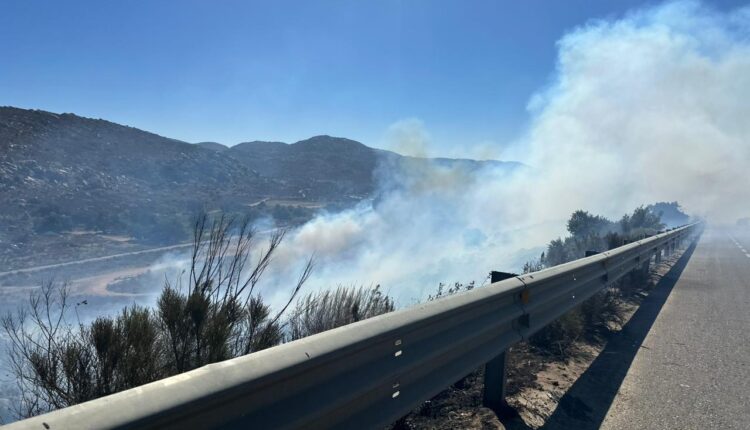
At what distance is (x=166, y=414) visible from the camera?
132cm

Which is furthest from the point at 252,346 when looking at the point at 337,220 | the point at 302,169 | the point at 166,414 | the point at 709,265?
the point at 302,169

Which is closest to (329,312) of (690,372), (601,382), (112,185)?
(601,382)

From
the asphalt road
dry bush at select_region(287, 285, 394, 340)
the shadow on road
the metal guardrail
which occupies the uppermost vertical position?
the metal guardrail

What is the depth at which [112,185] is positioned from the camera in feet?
121

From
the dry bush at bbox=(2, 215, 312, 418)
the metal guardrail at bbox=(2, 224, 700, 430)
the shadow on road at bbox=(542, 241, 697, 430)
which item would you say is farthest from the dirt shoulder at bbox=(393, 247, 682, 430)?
the dry bush at bbox=(2, 215, 312, 418)

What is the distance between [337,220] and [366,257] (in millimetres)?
6614

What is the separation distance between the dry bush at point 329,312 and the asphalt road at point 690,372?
2.51 meters

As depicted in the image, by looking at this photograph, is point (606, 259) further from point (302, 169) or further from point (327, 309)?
point (302, 169)

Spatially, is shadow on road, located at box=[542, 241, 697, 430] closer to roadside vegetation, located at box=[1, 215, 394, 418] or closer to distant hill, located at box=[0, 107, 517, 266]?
roadside vegetation, located at box=[1, 215, 394, 418]

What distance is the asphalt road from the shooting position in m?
3.56

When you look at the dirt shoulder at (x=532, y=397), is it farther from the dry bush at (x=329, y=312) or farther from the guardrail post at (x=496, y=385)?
the dry bush at (x=329, y=312)

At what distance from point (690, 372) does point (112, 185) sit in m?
40.1

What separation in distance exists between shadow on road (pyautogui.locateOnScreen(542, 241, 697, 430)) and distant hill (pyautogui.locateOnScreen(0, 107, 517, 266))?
27.5 m

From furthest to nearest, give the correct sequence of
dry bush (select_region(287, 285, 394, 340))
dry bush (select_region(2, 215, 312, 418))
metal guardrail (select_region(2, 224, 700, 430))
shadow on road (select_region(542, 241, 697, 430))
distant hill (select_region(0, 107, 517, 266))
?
distant hill (select_region(0, 107, 517, 266)) → dry bush (select_region(287, 285, 394, 340)) → shadow on road (select_region(542, 241, 697, 430)) → dry bush (select_region(2, 215, 312, 418)) → metal guardrail (select_region(2, 224, 700, 430))
